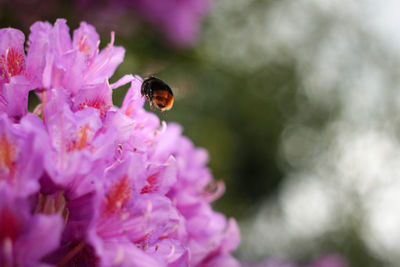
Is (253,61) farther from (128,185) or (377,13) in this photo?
(128,185)

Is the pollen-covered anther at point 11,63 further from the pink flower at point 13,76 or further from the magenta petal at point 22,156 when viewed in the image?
the magenta petal at point 22,156

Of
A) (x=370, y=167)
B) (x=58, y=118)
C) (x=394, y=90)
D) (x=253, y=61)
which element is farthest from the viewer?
(x=253, y=61)

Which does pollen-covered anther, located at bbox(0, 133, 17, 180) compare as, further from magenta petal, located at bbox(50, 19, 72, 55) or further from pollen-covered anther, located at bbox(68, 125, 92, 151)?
magenta petal, located at bbox(50, 19, 72, 55)

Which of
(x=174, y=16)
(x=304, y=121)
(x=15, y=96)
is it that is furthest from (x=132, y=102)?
(x=304, y=121)

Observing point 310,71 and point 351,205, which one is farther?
point 310,71

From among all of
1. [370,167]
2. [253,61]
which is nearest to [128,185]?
[370,167]

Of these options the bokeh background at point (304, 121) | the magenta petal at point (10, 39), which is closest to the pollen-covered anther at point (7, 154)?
the magenta petal at point (10, 39)
